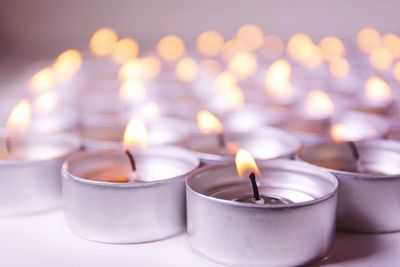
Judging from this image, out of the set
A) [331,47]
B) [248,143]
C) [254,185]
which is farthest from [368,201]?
[331,47]

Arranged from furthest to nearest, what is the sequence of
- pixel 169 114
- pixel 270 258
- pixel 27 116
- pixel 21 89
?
pixel 21 89 < pixel 169 114 < pixel 27 116 < pixel 270 258

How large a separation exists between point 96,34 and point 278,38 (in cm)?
57

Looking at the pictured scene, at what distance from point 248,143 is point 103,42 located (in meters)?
0.98

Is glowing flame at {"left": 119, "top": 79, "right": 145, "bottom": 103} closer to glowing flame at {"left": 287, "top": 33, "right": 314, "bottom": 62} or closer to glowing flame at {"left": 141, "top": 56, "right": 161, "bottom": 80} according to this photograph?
glowing flame at {"left": 141, "top": 56, "right": 161, "bottom": 80}

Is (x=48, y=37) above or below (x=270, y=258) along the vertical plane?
above

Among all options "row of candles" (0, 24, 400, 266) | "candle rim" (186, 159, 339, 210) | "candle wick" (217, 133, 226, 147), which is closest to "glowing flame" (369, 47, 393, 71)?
"row of candles" (0, 24, 400, 266)

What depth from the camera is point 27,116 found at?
2.95ft

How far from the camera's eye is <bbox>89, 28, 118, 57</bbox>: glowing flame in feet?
5.46

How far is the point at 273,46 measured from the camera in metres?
1.70

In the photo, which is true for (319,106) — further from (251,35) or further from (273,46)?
(251,35)

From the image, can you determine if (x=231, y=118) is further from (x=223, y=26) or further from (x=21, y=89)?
(x=223, y=26)

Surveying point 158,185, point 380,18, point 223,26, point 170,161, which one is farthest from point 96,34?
point 158,185

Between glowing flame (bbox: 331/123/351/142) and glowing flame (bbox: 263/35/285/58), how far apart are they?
2.08 feet

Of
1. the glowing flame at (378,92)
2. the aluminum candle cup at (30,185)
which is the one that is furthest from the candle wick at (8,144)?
the glowing flame at (378,92)
